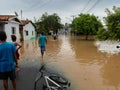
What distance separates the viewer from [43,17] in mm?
74625

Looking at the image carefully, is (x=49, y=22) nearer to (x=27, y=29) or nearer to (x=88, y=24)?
(x=27, y=29)

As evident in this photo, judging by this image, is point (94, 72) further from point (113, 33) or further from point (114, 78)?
point (113, 33)

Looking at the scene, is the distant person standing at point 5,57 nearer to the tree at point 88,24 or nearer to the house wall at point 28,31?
the house wall at point 28,31

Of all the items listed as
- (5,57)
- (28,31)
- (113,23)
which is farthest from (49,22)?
(5,57)

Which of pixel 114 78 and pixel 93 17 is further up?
pixel 93 17

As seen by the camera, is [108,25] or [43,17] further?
[43,17]

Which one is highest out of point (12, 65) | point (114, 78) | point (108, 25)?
point (108, 25)

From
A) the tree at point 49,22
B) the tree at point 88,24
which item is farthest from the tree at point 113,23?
the tree at point 49,22

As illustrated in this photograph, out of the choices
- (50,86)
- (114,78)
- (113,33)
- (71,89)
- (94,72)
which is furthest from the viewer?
(113,33)

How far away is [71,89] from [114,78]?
2441mm

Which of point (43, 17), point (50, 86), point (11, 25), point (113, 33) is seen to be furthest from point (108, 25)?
point (43, 17)

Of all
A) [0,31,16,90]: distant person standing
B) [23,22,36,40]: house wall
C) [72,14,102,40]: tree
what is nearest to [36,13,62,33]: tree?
[23,22,36,40]: house wall

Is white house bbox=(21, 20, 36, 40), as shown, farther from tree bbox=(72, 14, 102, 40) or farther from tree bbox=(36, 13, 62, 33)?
tree bbox=(36, 13, 62, 33)

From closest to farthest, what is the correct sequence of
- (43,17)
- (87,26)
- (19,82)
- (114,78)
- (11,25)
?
(19,82) < (114,78) < (11,25) < (87,26) < (43,17)
